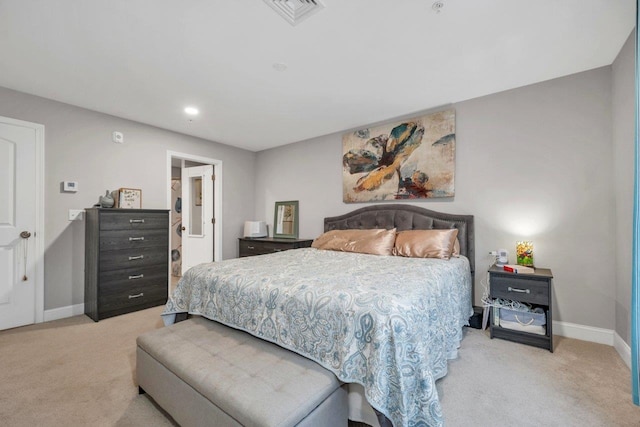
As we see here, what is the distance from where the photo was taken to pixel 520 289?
2.44m

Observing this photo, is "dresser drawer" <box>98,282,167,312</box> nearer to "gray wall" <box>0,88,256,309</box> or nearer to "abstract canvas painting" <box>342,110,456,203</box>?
"gray wall" <box>0,88,256,309</box>

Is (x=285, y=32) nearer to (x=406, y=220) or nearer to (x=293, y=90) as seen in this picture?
(x=293, y=90)

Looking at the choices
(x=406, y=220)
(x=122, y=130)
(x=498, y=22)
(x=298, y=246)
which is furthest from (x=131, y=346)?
(x=498, y=22)

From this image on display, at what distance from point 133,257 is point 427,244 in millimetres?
3506

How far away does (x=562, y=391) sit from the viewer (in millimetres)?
1780

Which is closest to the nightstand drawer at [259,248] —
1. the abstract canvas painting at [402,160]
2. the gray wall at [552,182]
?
the abstract canvas painting at [402,160]

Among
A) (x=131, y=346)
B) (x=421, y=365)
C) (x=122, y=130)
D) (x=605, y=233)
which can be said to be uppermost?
(x=122, y=130)

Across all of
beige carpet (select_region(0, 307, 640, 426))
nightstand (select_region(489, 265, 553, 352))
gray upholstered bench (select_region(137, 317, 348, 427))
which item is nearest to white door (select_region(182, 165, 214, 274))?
beige carpet (select_region(0, 307, 640, 426))

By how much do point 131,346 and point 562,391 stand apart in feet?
11.0

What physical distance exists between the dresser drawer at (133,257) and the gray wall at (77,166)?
1.69 feet

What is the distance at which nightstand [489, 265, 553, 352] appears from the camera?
7.61ft

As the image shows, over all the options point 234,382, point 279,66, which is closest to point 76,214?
point 279,66

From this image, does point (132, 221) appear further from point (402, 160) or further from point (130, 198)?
point (402, 160)

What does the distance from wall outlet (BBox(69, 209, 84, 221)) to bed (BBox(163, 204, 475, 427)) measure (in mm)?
2071
